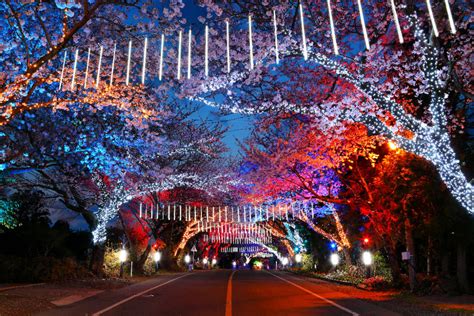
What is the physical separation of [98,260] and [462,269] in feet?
58.1

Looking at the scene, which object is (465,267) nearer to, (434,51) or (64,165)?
(434,51)

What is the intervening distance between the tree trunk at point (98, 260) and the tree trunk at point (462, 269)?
675 inches

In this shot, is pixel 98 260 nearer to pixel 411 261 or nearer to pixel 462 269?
pixel 411 261

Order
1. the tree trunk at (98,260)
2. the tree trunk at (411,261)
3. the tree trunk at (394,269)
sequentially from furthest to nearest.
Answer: the tree trunk at (98,260)
the tree trunk at (394,269)
the tree trunk at (411,261)

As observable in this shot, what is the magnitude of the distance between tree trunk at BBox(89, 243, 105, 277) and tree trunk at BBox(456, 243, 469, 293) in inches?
675

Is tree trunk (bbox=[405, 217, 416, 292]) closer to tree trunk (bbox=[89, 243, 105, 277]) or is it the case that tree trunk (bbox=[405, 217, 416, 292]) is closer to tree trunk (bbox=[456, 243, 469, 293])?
tree trunk (bbox=[456, 243, 469, 293])

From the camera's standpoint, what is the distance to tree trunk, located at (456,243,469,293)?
16.5 meters

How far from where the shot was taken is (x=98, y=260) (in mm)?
23578

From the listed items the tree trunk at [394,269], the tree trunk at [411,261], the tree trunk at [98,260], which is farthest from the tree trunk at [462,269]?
the tree trunk at [98,260]

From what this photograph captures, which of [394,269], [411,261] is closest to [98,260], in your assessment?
[394,269]

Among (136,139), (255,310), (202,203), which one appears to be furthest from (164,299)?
(202,203)

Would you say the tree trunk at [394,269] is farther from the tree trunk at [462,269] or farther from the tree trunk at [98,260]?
the tree trunk at [98,260]

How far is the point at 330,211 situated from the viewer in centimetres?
2973

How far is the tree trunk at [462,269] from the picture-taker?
1645 centimetres
